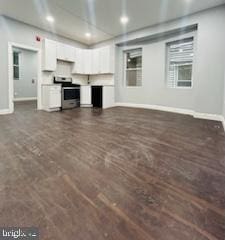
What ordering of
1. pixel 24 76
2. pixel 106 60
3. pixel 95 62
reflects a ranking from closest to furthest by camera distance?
pixel 106 60 < pixel 95 62 < pixel 24 76

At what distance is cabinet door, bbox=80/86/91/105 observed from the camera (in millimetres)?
6867

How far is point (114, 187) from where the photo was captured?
1485mm

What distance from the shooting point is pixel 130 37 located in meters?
6.29

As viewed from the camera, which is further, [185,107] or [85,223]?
[185,107]

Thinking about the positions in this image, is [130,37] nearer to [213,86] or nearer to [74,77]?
[74,77]

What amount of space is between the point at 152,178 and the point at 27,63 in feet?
30.6

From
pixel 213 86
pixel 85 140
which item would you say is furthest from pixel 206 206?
pixel 213 86

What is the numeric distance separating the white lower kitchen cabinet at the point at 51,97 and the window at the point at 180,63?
3745 millimetres

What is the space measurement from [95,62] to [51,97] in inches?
98.0

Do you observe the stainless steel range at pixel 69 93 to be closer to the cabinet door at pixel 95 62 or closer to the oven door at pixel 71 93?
the oven door at pixel 71 93

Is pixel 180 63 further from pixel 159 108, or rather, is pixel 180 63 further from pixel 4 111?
pixel 4 111

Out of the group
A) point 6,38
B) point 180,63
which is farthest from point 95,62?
point 180,63

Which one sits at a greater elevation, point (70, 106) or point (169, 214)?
point (70, 106)

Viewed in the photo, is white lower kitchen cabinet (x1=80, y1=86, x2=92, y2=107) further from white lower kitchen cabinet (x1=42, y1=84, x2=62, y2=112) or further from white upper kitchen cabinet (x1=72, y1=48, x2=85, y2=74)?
white lower kitchen cabinet (x1=42, y1=84, x2=62, y2=112)
